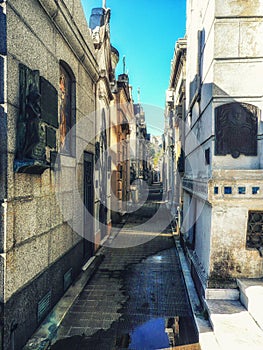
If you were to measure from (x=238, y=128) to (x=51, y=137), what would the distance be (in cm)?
395

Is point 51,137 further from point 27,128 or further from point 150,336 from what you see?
point 150,336

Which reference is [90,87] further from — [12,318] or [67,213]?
[12,318]

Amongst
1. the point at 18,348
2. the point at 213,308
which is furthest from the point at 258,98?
the point at 18,348

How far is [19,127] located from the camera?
13.1 ft

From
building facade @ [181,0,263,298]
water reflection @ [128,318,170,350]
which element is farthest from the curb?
building facade @ [181,0,263,298]

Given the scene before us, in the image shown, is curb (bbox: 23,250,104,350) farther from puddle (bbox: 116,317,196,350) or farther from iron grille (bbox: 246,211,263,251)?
iron grille (bbox: 246,211,263,251)

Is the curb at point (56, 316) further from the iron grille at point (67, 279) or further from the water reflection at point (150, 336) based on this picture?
the water reflection at point (150, 336)

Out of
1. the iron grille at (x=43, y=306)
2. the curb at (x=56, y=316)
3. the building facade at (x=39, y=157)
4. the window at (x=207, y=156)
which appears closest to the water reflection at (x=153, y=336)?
the curb at (x=56, y=316)

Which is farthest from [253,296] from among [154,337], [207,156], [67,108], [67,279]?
[67,108]

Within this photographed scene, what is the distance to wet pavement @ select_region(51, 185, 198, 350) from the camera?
456 centimetres

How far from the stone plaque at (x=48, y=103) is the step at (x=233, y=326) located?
487 centimetres

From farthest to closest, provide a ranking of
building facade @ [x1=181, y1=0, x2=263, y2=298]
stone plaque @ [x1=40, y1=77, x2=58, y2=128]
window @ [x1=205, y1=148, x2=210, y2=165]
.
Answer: window @ [x1=205, y1=148, x2=210, y2=165] → building facade @ [x1=181, y1=0, x2=263, y2=298] → stone plaque @ [x1=40, y1=77, x2=58, y2=128]

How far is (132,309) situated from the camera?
18.6ft

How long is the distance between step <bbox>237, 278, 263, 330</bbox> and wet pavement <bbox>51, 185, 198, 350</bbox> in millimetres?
1120
